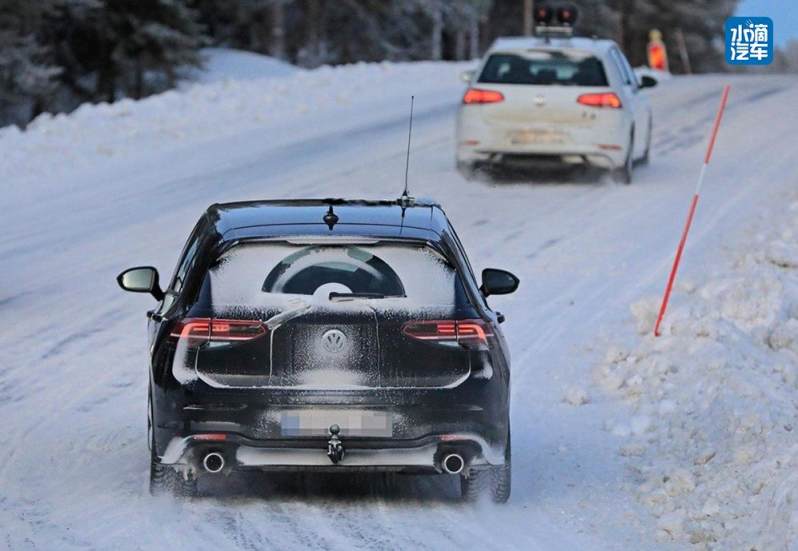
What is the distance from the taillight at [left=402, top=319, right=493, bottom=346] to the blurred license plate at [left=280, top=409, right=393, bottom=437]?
35 centimetres

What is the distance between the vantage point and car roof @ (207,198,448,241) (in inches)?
305

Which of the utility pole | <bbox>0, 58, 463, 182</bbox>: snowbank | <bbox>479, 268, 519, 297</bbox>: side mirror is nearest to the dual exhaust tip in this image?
<bbox>479, 268, 519, 297</bbox>: side mirror

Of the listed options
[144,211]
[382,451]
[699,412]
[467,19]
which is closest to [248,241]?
[382,451]

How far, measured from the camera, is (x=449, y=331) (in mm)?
7609

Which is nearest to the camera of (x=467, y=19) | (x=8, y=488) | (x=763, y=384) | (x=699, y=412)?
(x=8, y=488)

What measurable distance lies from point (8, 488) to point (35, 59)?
109ft

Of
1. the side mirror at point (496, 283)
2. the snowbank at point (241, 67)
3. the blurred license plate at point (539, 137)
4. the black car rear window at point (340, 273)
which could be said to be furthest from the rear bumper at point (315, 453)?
the snowbank at point (241, 67)

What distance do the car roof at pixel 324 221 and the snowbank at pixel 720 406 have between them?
158 centimetres

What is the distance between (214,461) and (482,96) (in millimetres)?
13656

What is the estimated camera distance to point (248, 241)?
25.2 ft

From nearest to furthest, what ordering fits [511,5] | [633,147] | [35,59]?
1. [633,147]
2. [35,59]
3. [511,5]

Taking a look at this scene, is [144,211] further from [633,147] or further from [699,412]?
[699,412]

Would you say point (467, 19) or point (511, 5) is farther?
point (511, 5)

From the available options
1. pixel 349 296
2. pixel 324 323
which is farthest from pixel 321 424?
pixel 349 296
